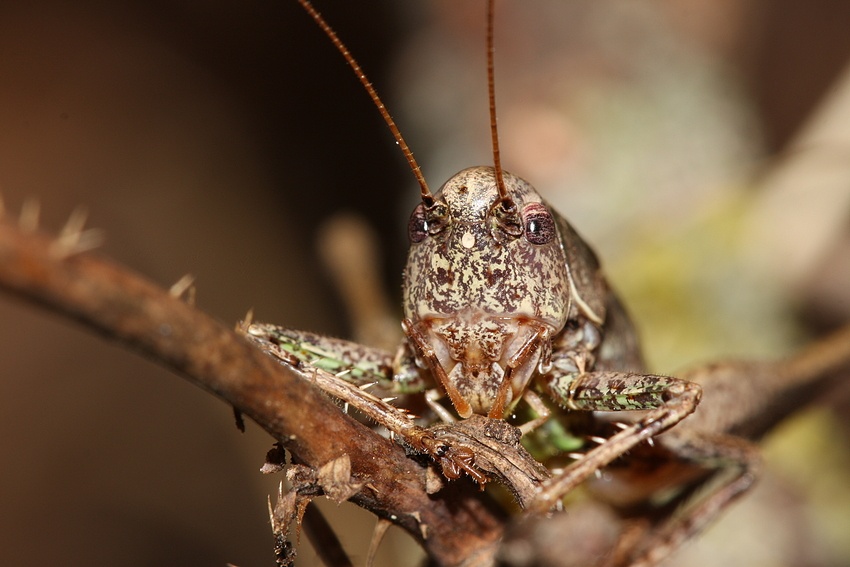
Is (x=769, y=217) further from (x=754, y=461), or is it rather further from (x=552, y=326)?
(x=552, y=326)

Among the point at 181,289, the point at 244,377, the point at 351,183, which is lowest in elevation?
the point at 244,377

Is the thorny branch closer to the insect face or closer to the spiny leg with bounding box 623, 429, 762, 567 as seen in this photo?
the insect face

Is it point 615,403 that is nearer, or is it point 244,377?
point 244,377

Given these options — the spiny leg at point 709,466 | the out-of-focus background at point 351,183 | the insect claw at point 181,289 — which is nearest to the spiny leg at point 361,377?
the insect claw at point 181,289

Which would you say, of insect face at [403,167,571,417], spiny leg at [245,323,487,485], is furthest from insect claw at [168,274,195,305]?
insect face at [403,167,571,417]

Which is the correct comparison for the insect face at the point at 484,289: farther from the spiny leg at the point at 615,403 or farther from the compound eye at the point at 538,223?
the spiny leg at the point at 615,403

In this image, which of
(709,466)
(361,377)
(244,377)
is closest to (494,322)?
(361,377)

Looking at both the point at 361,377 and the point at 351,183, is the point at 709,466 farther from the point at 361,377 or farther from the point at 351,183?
the point at 351,183
